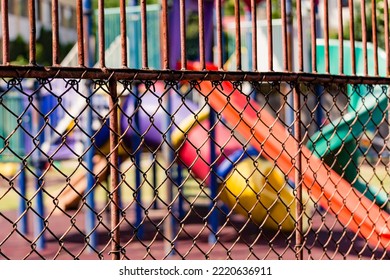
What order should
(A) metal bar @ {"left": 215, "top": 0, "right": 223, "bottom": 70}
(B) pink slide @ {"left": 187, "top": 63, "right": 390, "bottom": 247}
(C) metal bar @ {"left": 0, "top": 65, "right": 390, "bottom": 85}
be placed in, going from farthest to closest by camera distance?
(B) pink slide @ {"left": 187, "top": 63, "right": 390, "bottom": 247} → (A) metal bar @ {"left": 215, "top": 0, "right": 223, "bottom": 70} → (C) metal bar @ {"left": 0, "top": 65, "right": 390, "bottom": 85}

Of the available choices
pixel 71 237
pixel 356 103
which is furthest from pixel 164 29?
pixel 71 237

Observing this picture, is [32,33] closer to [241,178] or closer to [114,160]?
[114,160]

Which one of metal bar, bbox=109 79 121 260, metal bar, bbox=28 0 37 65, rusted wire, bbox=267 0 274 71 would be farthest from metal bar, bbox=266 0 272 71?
metal bar, bbox=28 0 37 65

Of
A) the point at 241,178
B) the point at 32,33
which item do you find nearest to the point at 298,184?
the point at 32,33

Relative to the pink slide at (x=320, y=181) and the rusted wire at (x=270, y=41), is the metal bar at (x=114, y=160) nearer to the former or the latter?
the rusted wire at (x=270, y=41)

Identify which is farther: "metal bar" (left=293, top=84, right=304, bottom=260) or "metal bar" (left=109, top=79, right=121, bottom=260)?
"metal bar" (left=293, top=84, right=304, bottom=260)

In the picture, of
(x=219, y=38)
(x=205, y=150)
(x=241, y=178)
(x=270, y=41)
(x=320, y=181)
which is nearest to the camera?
(x=219, y=38)

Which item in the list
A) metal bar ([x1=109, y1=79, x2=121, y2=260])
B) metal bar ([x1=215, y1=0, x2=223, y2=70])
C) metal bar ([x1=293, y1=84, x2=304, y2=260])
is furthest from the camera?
metal bar ([x1=293, y1=84, x2=304, y2=260])

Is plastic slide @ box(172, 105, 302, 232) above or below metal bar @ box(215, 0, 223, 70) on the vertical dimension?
below

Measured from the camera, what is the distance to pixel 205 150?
775 cm

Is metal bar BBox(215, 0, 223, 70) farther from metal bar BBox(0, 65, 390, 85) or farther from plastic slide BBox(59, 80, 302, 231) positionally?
plastic slide BBox(59, 80, 302, 231)

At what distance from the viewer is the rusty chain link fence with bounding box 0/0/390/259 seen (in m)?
2.58

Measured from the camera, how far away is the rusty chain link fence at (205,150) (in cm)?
258
